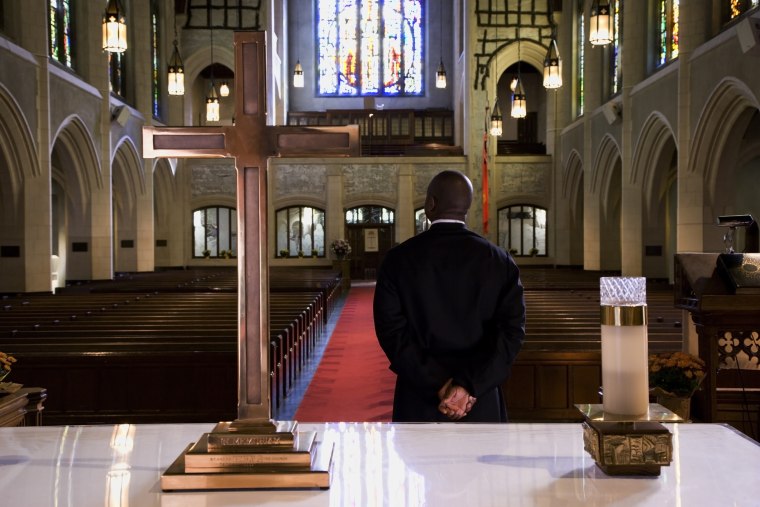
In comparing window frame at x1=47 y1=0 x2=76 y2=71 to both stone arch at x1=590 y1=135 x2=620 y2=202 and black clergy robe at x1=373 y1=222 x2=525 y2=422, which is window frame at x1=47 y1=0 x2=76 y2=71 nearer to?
stone arch at x1=590 y1=135 x2=620 y2=202

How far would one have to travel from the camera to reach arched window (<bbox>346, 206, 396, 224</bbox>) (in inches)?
960

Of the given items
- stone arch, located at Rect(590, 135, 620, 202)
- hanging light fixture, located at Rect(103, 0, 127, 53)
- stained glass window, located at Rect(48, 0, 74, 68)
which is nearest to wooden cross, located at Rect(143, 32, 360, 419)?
hanging light fixture, located at Rect(103, 0, 127, 53)

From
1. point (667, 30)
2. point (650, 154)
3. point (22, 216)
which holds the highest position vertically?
Result: point (667, 30)

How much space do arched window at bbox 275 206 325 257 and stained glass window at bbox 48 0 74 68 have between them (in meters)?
9.66

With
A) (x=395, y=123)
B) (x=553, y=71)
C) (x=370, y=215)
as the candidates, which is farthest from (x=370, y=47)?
(x=553, y=71)

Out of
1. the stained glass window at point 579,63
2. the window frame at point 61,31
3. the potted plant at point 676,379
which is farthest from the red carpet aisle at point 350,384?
the stained glass window at point 579,63

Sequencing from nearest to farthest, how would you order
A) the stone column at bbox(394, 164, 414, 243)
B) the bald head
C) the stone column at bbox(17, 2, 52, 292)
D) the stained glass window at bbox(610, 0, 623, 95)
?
1. the bald head
2. the stone column at bbox(17, 2, 52, 292)
3. the stained glass window at bbox(610, 0, 623, 95)
4. the stone column at bbox(394, 164, 414, 243)

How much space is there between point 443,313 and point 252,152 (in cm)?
94

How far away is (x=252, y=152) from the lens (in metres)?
1.77

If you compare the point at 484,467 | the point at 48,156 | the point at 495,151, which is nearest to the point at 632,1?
the point at 495,151

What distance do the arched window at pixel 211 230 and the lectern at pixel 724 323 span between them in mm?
20909

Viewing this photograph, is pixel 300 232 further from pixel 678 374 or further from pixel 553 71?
pixel 678 374

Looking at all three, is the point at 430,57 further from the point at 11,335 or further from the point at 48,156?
the point at 11,335

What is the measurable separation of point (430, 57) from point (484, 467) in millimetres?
27743
